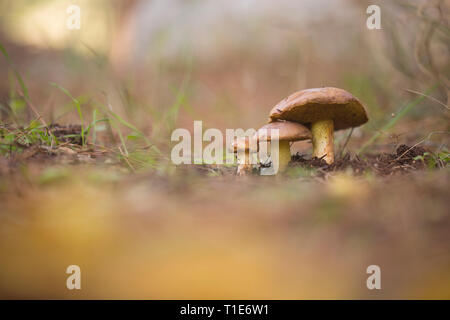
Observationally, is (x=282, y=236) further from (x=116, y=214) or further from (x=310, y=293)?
(x=116, y=214)

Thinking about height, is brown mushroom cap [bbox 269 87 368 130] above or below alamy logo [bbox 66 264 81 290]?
above

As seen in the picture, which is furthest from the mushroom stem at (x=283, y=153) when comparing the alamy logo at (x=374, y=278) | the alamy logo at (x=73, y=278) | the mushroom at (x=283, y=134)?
the alamy logo at (x=73, y=278)

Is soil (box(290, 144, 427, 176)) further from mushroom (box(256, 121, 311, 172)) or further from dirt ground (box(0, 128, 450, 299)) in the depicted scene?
dirt ground (box(0, 128, 450, 299))

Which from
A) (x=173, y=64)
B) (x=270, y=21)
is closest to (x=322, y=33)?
(x=270, y=21)

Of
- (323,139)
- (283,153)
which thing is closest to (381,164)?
(323,139)

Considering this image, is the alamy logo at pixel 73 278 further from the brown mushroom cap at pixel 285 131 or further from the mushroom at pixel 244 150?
the brown mushroom cap at pixel 285 131

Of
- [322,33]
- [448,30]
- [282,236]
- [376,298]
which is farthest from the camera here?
[322,33]

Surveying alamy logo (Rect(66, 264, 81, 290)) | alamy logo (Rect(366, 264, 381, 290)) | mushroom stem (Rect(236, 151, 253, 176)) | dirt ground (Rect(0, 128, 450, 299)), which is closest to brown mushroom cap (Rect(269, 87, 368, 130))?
mushroom stem (Rect(236, 151, 253, 176))
